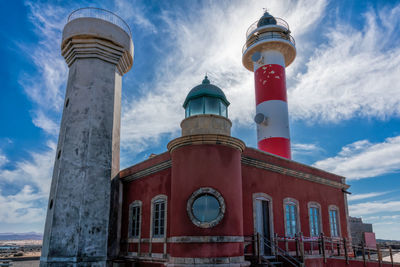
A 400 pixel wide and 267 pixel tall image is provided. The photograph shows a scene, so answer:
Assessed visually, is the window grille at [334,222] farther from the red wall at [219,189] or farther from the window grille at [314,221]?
the window grille at [314,221]

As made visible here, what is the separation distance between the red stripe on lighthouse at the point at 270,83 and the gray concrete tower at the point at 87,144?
34.1ft

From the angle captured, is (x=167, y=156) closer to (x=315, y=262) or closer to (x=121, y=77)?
(x=121, y=77)

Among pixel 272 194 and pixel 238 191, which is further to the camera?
pixel 272 194

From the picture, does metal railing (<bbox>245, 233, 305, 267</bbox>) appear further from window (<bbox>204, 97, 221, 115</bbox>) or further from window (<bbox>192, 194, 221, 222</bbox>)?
window (<bbox>204, 97, 221, 115</bbox>)

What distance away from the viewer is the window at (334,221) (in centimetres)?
1885

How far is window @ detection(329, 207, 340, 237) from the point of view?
18853 mm

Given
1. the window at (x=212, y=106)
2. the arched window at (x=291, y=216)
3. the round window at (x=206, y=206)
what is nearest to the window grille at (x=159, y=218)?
the round window at (x=206, y=206)

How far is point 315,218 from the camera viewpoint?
1781 cm

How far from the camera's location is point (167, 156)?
1495cm

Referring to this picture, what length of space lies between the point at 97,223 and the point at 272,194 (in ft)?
26.8

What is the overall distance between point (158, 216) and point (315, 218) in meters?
8.76

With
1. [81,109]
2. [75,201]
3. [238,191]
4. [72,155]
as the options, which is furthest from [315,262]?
[81,109]

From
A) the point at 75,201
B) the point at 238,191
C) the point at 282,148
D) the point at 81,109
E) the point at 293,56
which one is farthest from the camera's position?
the point at 293,56

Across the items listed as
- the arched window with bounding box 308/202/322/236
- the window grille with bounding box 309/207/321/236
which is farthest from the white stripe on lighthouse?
the window grille with bounding box 309/207/321/236
